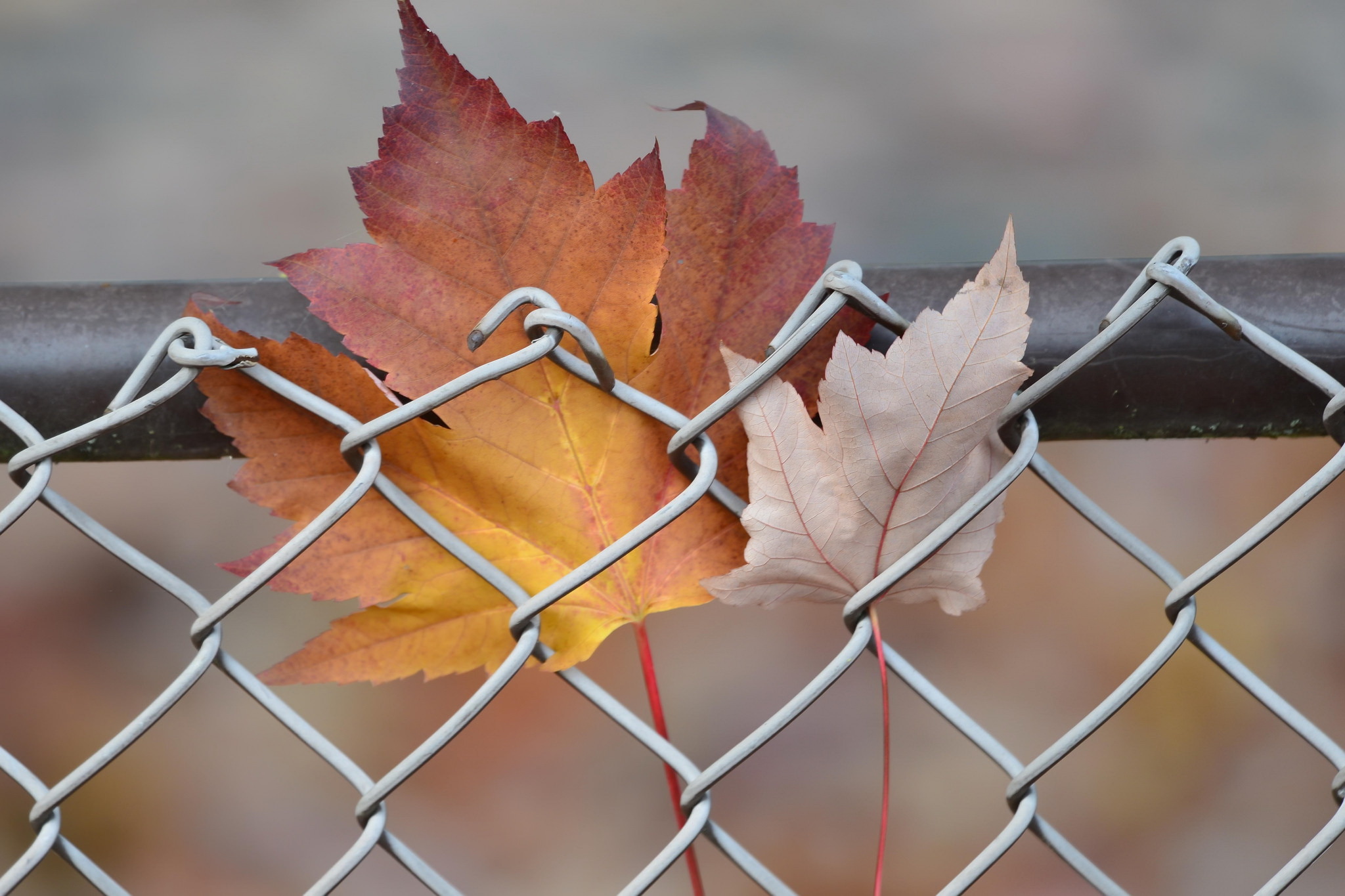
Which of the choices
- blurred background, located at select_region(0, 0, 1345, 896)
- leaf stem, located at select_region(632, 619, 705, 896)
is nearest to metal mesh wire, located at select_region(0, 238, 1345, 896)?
leaf stem, located at select_region(632, 619, 705, 896)

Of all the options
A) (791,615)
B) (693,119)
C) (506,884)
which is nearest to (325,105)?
(693,119)

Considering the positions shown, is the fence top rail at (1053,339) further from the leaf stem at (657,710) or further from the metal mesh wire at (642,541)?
the leaf stem at (657,710)

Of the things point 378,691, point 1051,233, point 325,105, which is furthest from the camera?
point 325,105

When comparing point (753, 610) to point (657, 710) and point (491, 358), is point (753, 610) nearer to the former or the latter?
point (657, 710)

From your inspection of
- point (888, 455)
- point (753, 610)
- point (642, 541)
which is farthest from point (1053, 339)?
point (753, 610)

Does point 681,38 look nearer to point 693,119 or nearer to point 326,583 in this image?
point 693,119

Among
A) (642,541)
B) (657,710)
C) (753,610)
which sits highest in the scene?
(642,541)

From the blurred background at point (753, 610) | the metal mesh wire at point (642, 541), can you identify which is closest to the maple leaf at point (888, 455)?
the metal mesh wire at point (642, 541)
